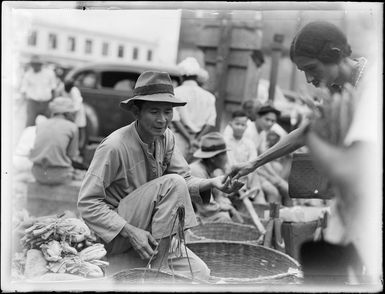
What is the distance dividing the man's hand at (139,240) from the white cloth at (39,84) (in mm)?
6141

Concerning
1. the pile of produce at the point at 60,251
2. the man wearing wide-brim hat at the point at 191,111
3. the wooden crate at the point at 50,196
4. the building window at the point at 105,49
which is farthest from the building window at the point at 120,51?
the pile of produce at the point at 60,251

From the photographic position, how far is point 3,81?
8.86ft

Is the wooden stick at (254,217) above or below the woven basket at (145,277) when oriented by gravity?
above

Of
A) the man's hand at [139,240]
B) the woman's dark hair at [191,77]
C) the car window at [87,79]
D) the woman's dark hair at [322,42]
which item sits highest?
the car window at [87,79]

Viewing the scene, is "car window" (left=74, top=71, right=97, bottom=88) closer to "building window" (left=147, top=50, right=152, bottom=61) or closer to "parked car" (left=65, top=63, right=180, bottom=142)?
"parked car" (left=65, top=63, right=180, bottom=142)

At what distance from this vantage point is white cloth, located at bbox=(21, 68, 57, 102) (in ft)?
29.1

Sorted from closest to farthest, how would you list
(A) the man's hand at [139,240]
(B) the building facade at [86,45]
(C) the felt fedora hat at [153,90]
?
(A) the man's hand at [139,240] < (C) the felt fedora hat at [153,90] < (B) the building facade at [86,45]

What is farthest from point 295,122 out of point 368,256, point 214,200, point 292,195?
point 368,256

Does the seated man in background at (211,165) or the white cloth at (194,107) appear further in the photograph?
the white cloth at (194,107)

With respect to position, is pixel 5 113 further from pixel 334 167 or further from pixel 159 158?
pixel 334 167

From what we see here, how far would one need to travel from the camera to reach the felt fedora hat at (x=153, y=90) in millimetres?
3352

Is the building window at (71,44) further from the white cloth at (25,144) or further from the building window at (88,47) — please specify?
the white cloth at (25,144)

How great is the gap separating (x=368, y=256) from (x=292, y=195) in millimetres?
988

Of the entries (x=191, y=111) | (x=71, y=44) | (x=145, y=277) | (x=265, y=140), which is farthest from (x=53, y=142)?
(x=71, y=44)
